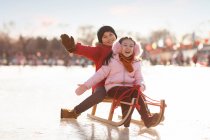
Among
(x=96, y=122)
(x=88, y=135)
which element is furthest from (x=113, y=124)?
(x=88, y=135)

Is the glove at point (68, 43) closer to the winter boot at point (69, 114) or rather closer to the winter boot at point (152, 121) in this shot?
the winter boot at point (69, 114)

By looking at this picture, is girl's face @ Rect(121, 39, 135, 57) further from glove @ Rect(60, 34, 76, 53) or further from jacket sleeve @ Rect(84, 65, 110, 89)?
glove @ Rect(60, 34, 76, 53)

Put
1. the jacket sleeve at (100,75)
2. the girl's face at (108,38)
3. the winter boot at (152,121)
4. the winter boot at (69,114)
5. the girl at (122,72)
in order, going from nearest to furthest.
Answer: the winter boot at (152,121), the girl at (122,72), the jacket sleeve at (100,75), the winter boot at (69,114), the girl's face at (108,38)

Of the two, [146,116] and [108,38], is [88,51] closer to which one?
[108,38]

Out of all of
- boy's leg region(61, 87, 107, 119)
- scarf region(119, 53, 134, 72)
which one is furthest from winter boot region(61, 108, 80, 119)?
Answer: scarf region(119, 53, 134, 72)

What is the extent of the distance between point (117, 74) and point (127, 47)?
311 mm

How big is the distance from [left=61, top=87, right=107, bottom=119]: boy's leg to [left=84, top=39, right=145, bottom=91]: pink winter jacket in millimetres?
96

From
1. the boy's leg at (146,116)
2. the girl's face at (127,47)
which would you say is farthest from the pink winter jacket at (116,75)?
the boy's leg at (146,116)

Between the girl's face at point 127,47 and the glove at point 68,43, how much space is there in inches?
25.1

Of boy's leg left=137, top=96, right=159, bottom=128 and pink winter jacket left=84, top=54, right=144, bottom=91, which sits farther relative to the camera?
pink winter jacket left=84, top=54, right=144, bottom=91

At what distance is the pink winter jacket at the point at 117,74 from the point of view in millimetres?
5383

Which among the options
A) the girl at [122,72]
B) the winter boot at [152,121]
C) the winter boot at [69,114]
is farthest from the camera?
the winter boot at [69,114]

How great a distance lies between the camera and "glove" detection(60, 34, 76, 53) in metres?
5.69

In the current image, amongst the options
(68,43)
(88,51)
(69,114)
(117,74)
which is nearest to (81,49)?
(88,51)
